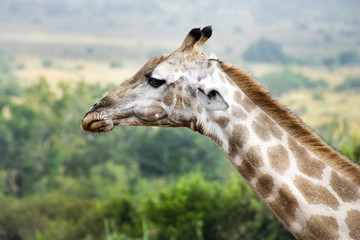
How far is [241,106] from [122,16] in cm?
14439

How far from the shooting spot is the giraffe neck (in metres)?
4.22

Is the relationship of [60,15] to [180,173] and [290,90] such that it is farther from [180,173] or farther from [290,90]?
[180,173]

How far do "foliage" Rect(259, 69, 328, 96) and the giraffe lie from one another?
3712 inches

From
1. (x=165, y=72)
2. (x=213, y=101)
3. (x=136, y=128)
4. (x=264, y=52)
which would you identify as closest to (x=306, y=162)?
(x=213, y=101)

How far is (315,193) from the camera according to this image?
4.30 m

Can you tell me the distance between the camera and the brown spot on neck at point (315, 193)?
14.0ft

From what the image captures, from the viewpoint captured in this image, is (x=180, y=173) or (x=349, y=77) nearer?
(x=180, y=173)

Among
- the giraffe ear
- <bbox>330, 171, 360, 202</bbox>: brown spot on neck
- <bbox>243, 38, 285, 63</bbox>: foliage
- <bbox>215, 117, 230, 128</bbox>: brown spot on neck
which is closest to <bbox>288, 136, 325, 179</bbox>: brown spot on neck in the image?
<bbox>330, 171, 360, 202</bbox>: brown spot on neck

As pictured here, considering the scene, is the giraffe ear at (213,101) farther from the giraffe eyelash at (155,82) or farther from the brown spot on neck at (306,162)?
the brown spot on neck at (306,162)

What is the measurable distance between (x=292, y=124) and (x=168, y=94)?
127 centimetres

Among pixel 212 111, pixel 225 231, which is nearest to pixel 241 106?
pixel 212 111

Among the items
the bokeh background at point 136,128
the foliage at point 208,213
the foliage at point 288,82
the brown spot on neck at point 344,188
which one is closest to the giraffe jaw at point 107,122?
the bokeh background at point 136,128

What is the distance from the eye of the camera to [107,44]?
129500 millimetres

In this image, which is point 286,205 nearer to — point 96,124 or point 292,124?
point 292,124
